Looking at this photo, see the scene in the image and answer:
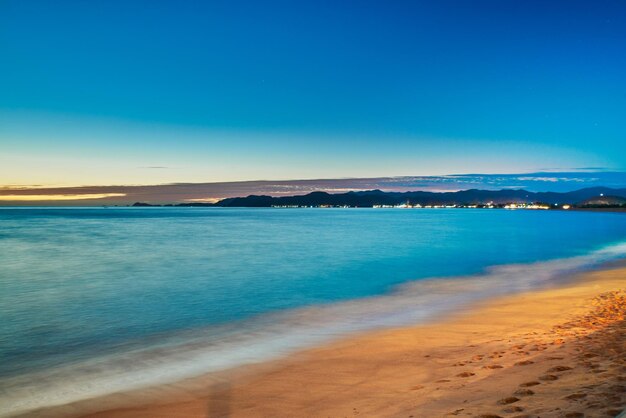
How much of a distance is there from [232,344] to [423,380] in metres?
5.58

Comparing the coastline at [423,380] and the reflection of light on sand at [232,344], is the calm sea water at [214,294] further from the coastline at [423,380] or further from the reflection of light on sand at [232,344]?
the coastline at [423,380]

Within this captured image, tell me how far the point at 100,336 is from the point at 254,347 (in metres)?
4.74

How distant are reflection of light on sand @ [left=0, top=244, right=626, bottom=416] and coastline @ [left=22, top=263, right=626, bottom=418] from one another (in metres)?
0.65

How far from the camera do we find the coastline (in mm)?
5965

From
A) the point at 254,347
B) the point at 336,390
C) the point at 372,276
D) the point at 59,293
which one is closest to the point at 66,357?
the point at 254,347

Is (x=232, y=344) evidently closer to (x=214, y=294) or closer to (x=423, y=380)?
(x=423, y=380)

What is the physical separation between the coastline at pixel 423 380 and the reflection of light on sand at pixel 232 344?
645mm

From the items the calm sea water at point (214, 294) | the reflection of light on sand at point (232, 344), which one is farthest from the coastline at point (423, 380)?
the calm sea water at point (214, 294)

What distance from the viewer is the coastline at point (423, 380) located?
5965mm

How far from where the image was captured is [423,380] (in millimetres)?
7574

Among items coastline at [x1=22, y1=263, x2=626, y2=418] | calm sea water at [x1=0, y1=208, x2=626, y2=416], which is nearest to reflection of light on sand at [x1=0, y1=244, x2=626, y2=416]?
calm sea water at [x1=0, y1=208, x2=626, y2=416]

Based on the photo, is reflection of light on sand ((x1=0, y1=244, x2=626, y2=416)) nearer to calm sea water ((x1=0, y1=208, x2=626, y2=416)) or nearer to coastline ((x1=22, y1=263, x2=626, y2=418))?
calm sea water ((x1=0, y1=208, x2=626, y2=416))

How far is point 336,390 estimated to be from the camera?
752 centimetres

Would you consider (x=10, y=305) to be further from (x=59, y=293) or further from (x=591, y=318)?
(x=591, y=318)
